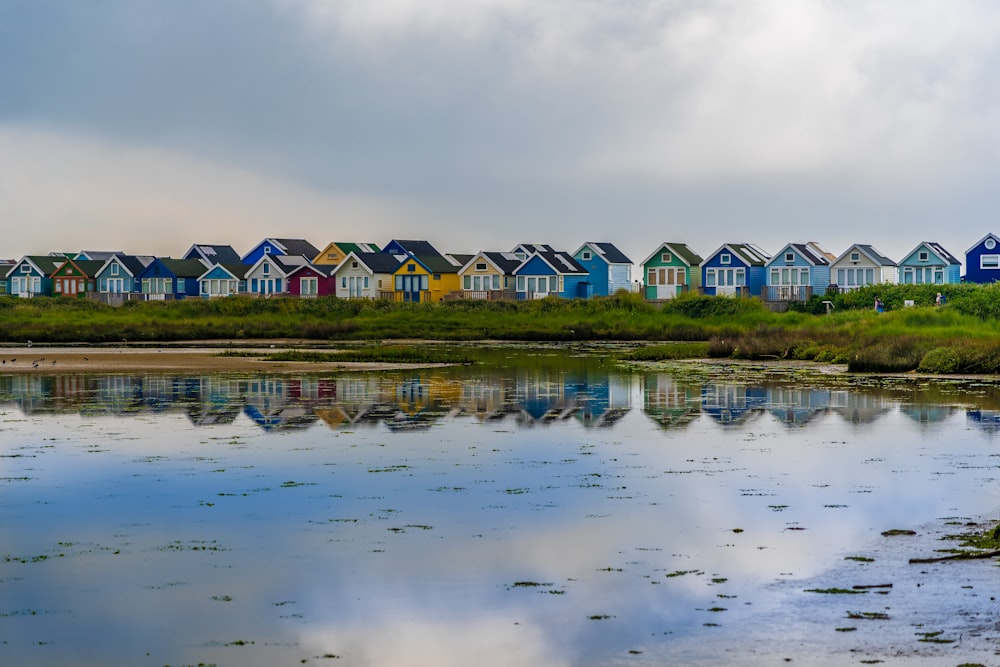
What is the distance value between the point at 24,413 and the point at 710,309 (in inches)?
2011

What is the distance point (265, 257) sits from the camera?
107 metres

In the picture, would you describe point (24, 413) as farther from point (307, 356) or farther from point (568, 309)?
point (568, 309)

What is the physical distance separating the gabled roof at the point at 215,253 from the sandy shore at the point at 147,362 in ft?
197

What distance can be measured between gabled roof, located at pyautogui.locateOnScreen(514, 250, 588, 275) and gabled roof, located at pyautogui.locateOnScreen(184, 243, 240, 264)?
31513 mm

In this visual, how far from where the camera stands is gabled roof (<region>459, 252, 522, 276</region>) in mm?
98812

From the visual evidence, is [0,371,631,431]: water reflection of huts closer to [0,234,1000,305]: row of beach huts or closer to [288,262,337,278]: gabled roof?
[0,234,1000,305]: row of beach huts

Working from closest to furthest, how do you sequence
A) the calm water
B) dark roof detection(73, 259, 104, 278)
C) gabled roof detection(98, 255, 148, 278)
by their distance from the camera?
the calm water, gabled roof detection(98, 255, 148, 278), dark roof detection(73, 259, 104, 278)

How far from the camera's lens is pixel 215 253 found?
11881 centimetres

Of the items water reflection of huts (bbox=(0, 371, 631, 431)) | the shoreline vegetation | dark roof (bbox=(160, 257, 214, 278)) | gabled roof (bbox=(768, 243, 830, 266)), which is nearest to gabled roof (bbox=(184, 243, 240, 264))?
dark roof (bbox=(160, 257, 214, 278))

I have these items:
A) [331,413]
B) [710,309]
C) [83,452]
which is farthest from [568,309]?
[83,452]

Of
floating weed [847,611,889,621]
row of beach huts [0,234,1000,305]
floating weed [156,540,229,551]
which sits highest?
row of beach huts [0,234,1000,305]

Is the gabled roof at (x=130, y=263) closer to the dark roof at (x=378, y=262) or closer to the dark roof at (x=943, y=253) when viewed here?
the dark roof at (x=378, y=262)

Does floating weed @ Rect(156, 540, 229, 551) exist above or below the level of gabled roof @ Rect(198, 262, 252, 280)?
below

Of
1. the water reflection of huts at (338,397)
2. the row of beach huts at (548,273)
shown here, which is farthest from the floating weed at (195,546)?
the row of beach huts at (548,273)
